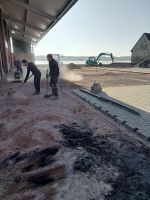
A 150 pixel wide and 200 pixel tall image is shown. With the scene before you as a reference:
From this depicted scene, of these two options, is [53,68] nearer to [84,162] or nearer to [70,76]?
[84,162]

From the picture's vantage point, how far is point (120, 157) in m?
4.73

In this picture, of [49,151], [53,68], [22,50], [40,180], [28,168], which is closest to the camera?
[40,180]

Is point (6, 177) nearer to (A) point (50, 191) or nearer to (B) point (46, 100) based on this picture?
(A) point (50, 191)

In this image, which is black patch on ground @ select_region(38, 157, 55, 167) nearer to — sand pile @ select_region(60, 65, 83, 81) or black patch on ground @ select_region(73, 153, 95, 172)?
black patch on ground @ select_region(73, 153, 95, 172)

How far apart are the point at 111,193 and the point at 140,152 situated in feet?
5.69

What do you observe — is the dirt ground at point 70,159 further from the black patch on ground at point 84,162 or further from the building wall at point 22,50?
the building wall at point 22,50

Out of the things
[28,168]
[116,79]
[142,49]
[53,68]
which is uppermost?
[142,49]

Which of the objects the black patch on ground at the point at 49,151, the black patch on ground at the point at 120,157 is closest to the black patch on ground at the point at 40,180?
the black patch on ground at the point at 120,157

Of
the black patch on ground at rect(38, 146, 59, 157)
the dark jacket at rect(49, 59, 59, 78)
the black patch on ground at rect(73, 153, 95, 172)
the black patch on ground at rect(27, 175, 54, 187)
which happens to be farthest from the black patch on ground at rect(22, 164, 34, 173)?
the dark jacket at rect(49, 59, 59, 78)

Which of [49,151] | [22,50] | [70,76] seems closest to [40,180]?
[49,151]

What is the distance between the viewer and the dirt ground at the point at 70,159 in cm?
357

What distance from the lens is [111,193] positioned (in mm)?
3486

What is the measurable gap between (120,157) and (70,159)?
958mm

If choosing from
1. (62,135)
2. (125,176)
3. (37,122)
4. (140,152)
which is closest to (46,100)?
(37,122)
